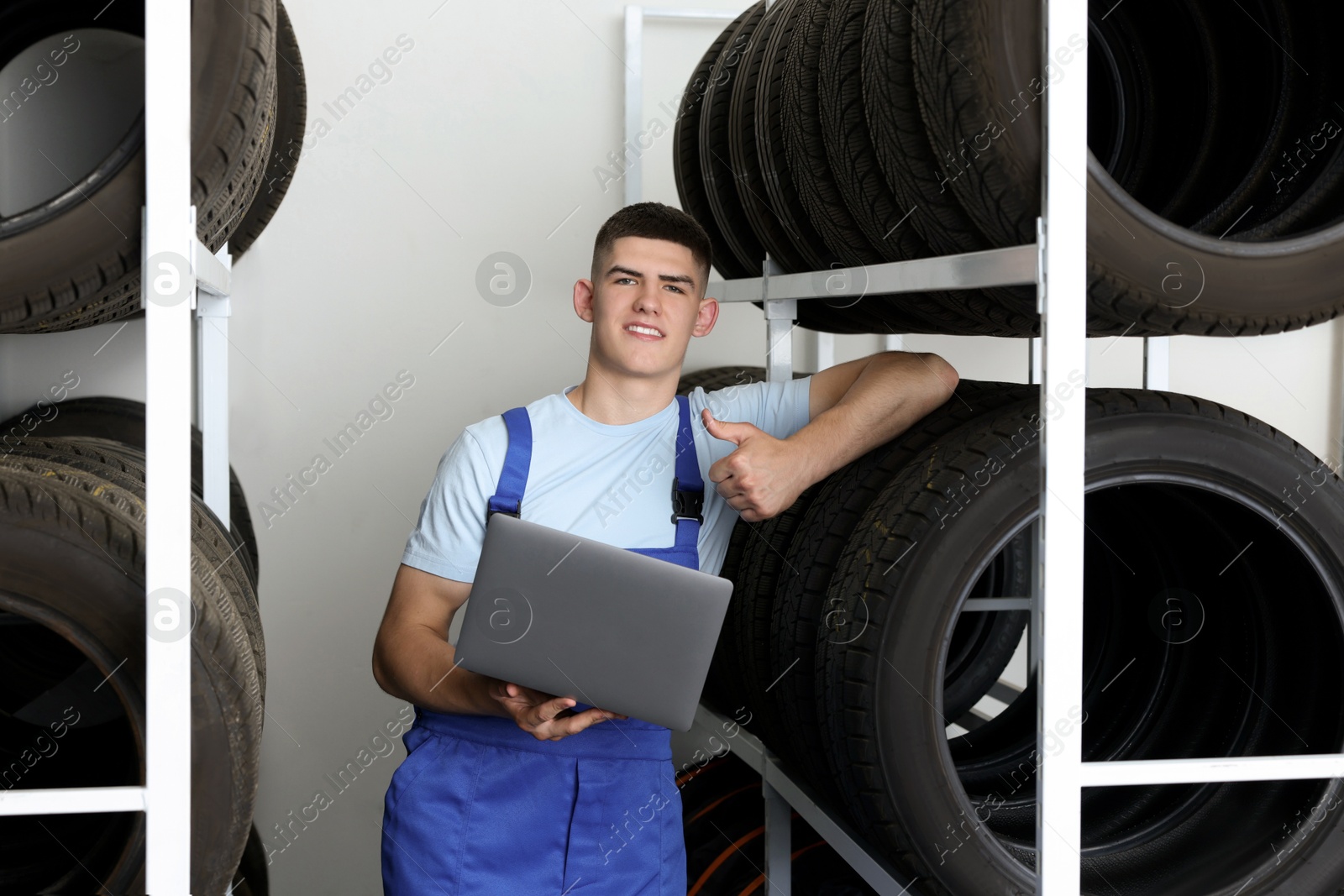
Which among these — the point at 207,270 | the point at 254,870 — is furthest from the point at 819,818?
the point at 254,870

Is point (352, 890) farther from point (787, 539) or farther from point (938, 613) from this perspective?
point (938, 613)

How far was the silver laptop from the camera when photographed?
127cm

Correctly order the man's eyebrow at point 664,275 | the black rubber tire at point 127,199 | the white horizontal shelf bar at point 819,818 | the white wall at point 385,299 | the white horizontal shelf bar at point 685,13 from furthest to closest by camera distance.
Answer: the white horizontal shelf bar at point 685,13
the white wall at point 385,299
the man's eyebrow at point 664,275
the white horizontal shelf bar at point 819,818
the black rubber tire at point 127,199

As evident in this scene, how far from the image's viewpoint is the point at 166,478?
1.15 metres

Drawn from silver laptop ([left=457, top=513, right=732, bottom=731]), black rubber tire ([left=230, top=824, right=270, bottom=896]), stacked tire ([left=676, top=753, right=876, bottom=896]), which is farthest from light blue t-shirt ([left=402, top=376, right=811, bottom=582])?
black rubber tire ([left=230, top=824, right=270, bottom=896])

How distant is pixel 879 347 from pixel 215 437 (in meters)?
1.77

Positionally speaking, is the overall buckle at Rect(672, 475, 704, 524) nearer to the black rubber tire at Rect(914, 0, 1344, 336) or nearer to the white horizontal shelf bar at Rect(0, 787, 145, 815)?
the black rubber tire at Rect(914, 0, 1344, 336)

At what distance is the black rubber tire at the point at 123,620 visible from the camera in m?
1.12

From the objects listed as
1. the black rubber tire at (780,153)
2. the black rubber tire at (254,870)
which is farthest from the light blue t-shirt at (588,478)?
the black rubber tire at (254,870)

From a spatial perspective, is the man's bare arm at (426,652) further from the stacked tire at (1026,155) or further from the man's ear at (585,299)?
the stacked tire at (1026,155)

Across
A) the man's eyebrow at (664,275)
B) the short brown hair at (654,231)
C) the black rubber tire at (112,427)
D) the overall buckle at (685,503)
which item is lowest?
the overall buckle at (685,503)

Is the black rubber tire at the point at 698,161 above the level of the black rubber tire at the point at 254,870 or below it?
above

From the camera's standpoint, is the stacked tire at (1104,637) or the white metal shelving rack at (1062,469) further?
the stacked tire at (1104,637)

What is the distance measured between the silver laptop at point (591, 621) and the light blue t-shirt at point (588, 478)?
33 centimetres
